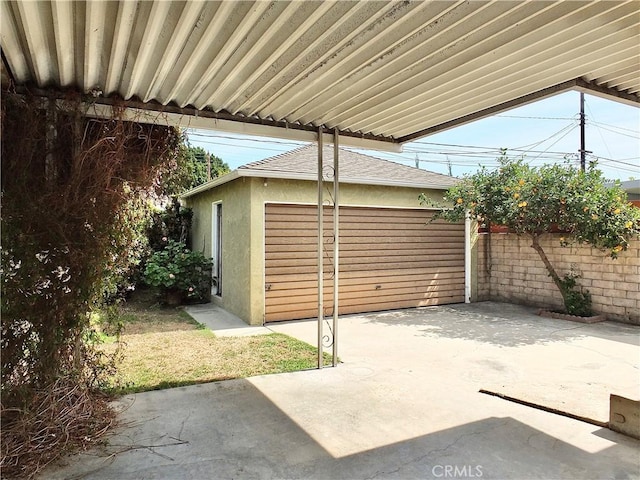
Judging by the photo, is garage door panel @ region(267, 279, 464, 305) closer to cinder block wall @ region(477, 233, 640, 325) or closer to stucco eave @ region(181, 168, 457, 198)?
cinder block wall @ region(477, 233, 640, 325)

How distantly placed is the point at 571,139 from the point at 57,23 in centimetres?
2181

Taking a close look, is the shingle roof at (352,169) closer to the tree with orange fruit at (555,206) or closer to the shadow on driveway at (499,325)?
the tree with orange fruit at (555,206)

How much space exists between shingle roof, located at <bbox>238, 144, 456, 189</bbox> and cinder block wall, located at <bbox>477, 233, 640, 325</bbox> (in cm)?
209

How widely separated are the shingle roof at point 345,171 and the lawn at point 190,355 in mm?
2741

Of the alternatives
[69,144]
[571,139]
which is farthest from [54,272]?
[571,139]

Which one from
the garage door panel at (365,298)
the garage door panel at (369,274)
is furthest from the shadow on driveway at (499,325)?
the garage door panel at (369,274)

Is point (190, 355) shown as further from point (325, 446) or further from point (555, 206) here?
point (555, 206)

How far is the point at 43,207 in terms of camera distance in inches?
119

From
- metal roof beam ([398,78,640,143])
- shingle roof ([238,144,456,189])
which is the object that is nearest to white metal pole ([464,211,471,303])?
shingle roof ([238,144,456,189])

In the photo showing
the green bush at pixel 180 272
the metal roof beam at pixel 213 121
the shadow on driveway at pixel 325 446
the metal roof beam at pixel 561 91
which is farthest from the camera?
the green bush at pixel 180 272

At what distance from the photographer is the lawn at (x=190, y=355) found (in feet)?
14.4

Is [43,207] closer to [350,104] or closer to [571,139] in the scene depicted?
[350,104]

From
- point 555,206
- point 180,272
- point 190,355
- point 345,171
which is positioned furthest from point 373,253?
point 190,355

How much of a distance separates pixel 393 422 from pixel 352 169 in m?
6.29
